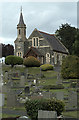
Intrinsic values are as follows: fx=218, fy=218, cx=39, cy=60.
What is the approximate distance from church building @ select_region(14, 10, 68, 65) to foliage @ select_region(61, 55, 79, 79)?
62.6ft

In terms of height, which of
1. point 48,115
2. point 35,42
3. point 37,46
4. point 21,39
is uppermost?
point 21,39

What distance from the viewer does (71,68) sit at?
34125 millimetres

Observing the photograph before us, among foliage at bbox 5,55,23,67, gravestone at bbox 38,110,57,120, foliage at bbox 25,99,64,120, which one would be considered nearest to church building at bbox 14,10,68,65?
foliage at bbox 5,55,23,67

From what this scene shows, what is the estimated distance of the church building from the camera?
54.5 metres

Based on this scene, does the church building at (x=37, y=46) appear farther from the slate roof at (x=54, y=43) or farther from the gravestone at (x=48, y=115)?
the gravestone at (x=48, y=115)

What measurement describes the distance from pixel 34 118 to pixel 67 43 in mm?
61857

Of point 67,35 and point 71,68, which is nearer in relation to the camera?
point 71,68

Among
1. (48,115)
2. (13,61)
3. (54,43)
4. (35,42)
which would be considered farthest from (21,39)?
(48,115)

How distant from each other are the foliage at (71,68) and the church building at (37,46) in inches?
752

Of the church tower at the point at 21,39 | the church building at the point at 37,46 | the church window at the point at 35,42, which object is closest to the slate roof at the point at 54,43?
the church building at the point at 37,46

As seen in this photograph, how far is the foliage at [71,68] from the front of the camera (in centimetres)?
3353

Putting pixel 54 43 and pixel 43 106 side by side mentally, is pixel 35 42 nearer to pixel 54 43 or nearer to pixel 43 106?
pixel 54 43

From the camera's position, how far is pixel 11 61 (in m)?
49.2

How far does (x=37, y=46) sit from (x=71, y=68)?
2334cm
